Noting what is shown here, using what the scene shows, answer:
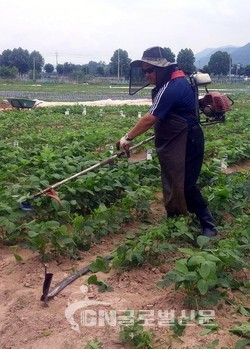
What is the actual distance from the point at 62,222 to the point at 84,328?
1.83 m

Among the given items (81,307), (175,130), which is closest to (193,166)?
(175,130)

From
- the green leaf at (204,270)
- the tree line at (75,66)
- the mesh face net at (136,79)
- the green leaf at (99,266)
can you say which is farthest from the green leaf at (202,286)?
the tree line at (75,66)

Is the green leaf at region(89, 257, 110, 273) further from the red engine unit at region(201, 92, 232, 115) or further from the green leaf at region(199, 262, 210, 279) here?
the red engine unit at region(201, 92, 232, 115)

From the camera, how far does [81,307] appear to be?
339 cm

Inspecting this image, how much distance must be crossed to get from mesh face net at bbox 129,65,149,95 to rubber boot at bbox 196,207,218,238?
4.21 feet

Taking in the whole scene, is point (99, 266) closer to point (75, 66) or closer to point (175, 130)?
point (175, 130)

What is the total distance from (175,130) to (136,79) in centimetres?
67

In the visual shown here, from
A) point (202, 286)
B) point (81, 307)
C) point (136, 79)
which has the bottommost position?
point (81, 307)

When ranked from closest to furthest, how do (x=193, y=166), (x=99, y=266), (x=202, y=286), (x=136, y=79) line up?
1. (x=202, y=286)
2. (x=99, y=266)
3. (x=193, y=166)
4. (x=136, y=79)

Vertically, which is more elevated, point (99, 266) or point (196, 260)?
point (196, 260)

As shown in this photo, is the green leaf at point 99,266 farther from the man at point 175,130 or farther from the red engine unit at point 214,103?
the red engine unit at point 214,103

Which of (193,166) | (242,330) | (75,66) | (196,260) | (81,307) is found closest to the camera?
(242,330)

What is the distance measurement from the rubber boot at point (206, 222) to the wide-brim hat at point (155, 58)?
4.47ft

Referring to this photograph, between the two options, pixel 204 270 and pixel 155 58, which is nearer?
pixel 204 270
